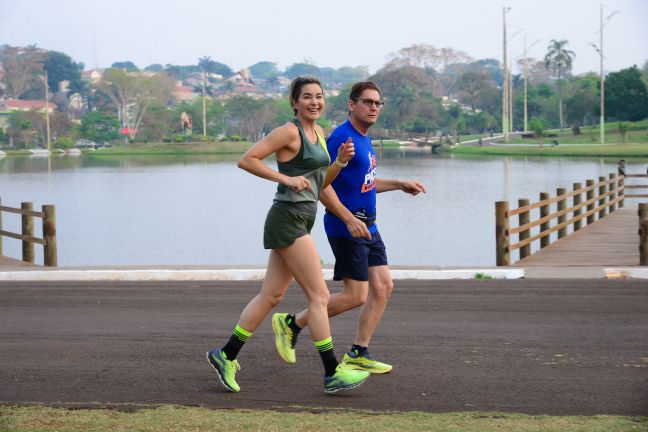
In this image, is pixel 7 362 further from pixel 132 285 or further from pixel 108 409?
pixel 132 285

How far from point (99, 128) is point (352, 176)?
135m

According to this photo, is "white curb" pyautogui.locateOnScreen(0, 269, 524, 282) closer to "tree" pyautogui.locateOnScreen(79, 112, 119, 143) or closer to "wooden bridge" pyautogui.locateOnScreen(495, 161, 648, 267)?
"wooden bridge" pyautogui.locateOnScreen(495, 161, 648, 267)

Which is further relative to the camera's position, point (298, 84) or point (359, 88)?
point (359, 88)

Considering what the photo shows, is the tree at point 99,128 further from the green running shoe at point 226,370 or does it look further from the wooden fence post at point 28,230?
the green running shoe at point 226,370

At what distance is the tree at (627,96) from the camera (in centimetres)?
10062

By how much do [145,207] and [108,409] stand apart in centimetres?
4383

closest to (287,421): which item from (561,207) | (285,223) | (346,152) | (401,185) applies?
(285,223)

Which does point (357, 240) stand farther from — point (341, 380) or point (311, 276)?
point (341, 380)

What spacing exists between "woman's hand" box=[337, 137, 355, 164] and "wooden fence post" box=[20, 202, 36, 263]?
10.5 metres

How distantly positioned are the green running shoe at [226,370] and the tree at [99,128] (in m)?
132

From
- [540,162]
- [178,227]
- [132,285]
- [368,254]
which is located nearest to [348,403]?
[368,254]

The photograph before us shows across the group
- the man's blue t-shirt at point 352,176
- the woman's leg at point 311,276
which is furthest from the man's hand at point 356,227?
the woman's leg at point 311,276

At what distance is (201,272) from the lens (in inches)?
473

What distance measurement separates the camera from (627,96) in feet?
333
